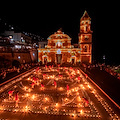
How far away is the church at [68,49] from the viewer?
3431 centimetres

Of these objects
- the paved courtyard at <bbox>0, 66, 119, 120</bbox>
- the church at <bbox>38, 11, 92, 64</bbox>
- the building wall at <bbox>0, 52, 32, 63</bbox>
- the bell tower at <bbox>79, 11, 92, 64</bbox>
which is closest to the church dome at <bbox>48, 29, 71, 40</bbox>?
the church at <bbox>38, 11, 92, 64</bbox>

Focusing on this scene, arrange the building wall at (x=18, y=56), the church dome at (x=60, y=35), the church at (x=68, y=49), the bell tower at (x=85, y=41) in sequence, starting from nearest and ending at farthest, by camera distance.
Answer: the building wall at (x=18, y=56) → the bell tower at (x=85, y=41) → the church at (x=68, y=49) → the church dome at (x=60, y=35)

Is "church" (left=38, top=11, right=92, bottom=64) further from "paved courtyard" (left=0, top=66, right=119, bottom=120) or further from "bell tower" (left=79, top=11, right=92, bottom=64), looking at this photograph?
"paved courtyard" (left=0, top=66, right=119, bottom=120)

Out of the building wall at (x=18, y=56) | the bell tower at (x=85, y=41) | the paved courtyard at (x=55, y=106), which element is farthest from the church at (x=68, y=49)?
the paved courtyard at (x=55, y=106)

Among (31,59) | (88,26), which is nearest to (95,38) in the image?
(88,26)

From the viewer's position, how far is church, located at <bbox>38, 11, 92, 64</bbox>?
34312 mm

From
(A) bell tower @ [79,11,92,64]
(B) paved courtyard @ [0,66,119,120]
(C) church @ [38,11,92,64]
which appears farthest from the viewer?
(C) church @ [38,11,92,64]

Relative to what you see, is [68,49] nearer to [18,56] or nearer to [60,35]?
[60,35]

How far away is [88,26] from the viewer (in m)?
34.0

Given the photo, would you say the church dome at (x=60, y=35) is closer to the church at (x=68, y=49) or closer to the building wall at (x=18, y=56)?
the church at (x=68, y=49)

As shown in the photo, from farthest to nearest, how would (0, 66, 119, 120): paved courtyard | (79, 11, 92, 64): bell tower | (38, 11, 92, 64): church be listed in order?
1. (38, 11, 92, 64): church
2. (79, 11, 92, 64): bell tower
3. (0, 66, 119, 120): paved courtyard

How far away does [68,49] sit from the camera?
3522 cm

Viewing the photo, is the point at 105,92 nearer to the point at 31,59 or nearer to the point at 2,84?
the point at 2,84

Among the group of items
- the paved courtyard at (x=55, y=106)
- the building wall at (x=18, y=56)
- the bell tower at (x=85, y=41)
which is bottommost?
the paved courtyard at (x=55, y=106)
